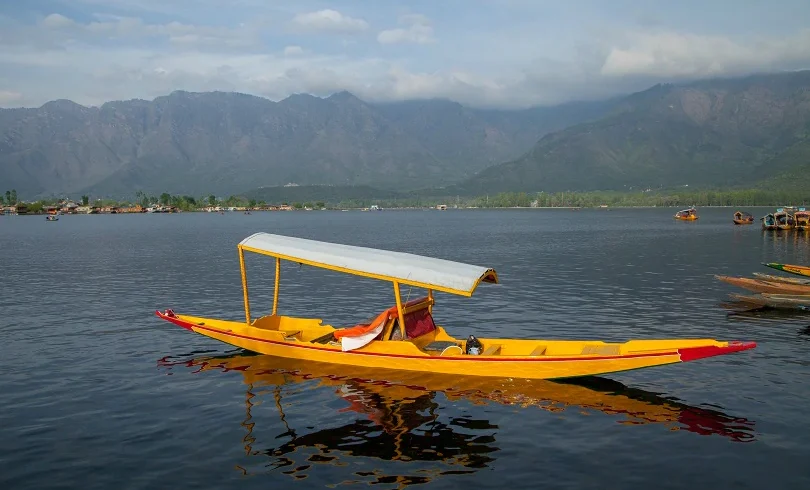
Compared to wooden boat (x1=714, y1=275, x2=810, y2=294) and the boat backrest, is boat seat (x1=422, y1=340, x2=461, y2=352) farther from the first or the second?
wooden boat (x1=714, y1=275, x2=810, y2=294)

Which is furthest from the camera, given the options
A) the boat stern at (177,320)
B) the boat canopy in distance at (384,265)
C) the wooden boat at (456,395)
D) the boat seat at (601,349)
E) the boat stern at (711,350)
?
the boat stern at (177,320)

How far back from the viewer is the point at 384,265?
83.6 ft

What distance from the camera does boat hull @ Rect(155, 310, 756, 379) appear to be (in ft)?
71.0

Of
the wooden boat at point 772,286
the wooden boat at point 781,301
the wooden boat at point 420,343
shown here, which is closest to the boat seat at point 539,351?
the wooden boat at point 420,343

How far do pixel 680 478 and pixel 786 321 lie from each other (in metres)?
23.7

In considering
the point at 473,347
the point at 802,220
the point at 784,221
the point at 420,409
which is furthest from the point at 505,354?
the point at 784,221

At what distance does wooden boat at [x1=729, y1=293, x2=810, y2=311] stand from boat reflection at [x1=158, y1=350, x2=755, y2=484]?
786 inches

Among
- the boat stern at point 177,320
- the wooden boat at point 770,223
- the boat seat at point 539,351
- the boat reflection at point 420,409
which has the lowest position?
the boat reflection at point 420,409

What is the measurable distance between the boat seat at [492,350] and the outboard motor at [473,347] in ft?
0.83

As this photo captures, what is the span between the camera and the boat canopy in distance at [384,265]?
2403 cm

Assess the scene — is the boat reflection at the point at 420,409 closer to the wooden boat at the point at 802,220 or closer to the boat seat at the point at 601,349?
the boat seat at the point at 601,349

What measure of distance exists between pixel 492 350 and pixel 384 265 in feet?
17.1

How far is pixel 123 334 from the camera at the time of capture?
34344mm

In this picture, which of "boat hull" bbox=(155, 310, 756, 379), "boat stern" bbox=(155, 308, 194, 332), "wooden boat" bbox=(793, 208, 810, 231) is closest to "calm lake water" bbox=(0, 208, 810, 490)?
"boat hull" bbox=(155, 310, 756, 379)
